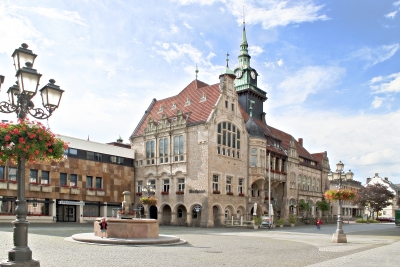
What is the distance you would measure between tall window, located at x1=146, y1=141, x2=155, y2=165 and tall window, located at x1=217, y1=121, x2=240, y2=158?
9402 mm

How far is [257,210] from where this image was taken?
2240 inches

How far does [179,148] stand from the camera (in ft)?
172

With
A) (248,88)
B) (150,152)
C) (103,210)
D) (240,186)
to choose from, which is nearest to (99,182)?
(103,210)

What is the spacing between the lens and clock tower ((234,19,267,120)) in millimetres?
67062

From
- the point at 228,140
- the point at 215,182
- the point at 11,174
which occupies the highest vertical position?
the point at 228,140

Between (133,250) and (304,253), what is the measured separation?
8.14 meters

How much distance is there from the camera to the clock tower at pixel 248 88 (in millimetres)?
67062

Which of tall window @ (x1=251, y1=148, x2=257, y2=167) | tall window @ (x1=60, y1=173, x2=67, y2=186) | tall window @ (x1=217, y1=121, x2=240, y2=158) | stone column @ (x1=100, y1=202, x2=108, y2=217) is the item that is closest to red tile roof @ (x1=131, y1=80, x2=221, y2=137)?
tall window @ (x1=217, y1=121, x2=240, y2=158)

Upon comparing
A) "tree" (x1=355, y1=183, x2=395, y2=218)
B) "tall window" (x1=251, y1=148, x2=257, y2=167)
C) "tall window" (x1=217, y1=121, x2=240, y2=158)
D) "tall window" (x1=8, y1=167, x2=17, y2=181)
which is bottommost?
"tree" (x1=355, y1=183, x2=395, y2=218)

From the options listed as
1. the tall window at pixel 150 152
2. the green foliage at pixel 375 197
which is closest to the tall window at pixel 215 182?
the tall window at pixel 150 152

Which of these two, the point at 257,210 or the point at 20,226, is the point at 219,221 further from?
the point at 20,226

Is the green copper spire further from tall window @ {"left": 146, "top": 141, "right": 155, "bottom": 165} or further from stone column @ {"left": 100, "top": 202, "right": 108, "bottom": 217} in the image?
stone column @ {"left": 100, "top": 202, "right": 108, "bottom": 217}

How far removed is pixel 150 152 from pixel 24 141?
45.1 meters

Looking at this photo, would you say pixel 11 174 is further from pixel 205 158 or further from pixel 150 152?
pixel 205 158
